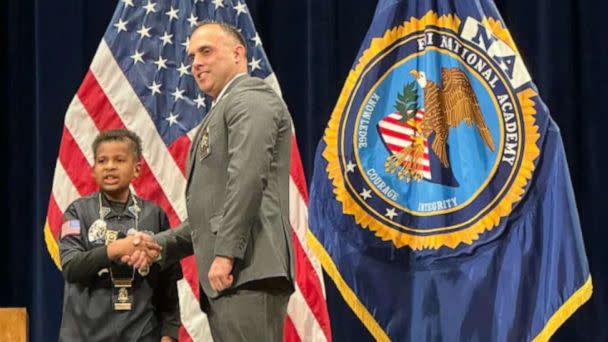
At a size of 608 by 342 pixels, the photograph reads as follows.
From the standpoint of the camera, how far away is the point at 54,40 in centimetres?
486

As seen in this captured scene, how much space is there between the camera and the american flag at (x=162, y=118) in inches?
159

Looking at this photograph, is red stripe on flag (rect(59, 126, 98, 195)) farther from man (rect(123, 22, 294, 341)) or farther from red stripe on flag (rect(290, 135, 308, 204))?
man (rect(123, 22, 294, 341))

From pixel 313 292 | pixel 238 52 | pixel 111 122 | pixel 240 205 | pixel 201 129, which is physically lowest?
pixel 313 292

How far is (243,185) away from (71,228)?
102 centimetres

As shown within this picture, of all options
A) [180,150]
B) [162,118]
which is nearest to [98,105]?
[162,118]

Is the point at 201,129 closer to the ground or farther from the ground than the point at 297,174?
farther from the ground

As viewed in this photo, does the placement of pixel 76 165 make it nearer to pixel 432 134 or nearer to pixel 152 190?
pixel 152 190

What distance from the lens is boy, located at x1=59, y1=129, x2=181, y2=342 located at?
10.1 ft

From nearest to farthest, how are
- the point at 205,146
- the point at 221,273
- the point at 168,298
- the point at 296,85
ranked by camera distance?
the point at 221,273, the point at 205,146, the point at 168,298, the point at 296,85

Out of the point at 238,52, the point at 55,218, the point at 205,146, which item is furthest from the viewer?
the point at 55,218

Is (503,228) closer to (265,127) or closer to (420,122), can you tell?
(420,122)

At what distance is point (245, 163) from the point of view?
2.41 m

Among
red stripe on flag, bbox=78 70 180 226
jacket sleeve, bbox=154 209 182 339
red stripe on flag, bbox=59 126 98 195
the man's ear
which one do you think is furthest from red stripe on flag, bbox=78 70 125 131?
the man's ear

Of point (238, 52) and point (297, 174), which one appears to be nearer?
point (238, 52)
